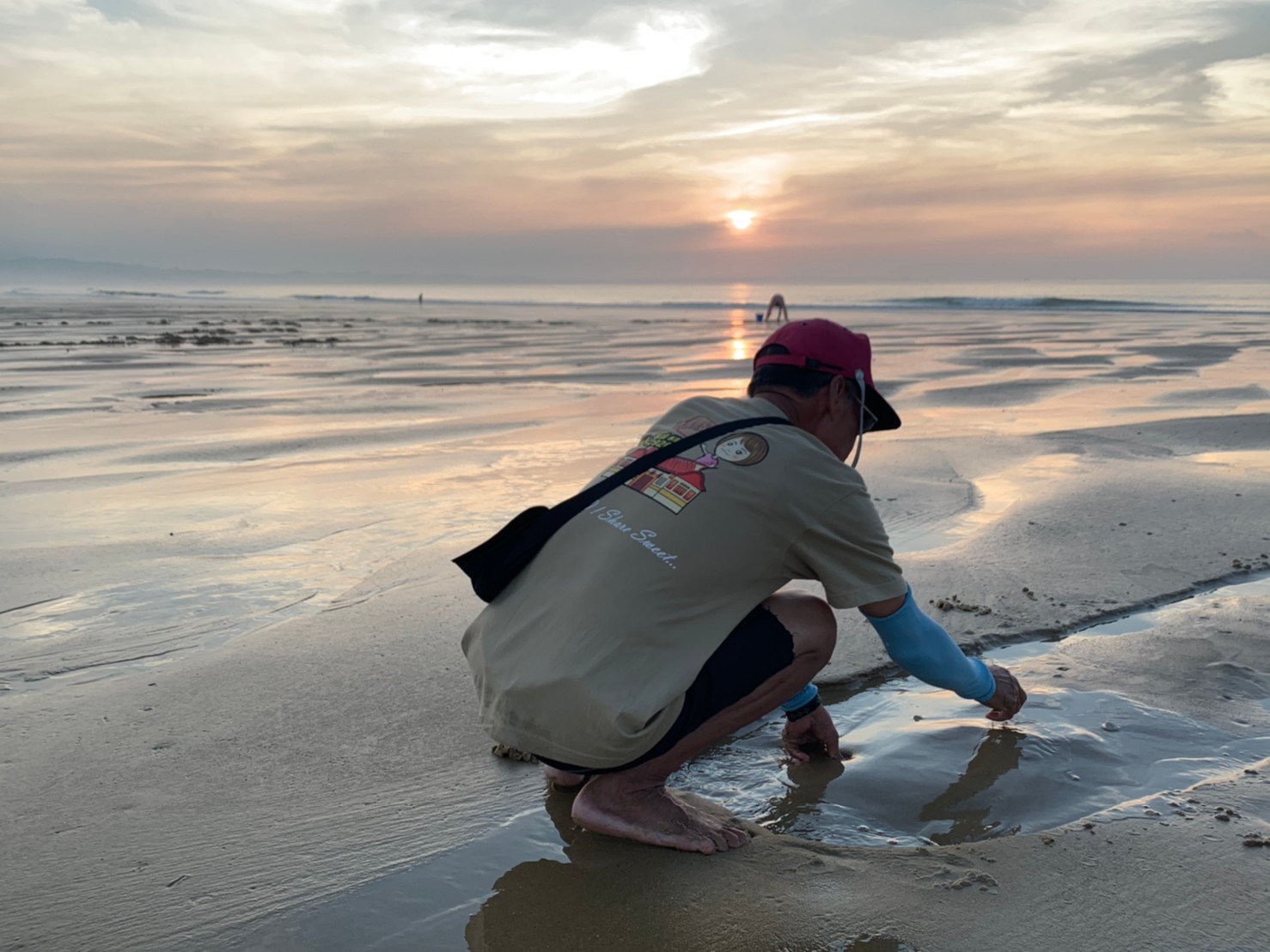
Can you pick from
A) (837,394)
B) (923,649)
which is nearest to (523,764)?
(923,649)

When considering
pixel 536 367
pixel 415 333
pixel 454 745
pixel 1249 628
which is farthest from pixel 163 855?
pixel 415 333

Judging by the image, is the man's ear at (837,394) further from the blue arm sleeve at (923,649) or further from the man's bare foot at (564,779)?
the man's bare foot at (564,779)

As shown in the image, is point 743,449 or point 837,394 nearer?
point 743,449

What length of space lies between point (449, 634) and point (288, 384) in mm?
9663

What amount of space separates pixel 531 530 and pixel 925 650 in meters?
1.04

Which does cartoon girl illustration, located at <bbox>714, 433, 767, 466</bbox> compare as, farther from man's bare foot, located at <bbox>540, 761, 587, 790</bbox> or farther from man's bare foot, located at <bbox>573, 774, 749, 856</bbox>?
man's bare foot, located at <bbox>540, 761, 587, 790</bbox>

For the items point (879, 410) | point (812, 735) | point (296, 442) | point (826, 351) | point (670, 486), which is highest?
point (826, 351)

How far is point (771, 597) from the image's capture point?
2709 mm

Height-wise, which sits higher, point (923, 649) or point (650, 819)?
point (923, 649)

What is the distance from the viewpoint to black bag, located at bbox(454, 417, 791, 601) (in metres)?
2.51

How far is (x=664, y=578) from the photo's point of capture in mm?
2367

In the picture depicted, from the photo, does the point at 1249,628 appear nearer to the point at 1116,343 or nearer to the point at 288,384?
the point at 288,384

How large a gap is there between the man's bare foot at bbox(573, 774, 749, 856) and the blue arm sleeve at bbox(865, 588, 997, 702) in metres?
0.61

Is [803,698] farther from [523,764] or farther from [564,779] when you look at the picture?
[523,764]
